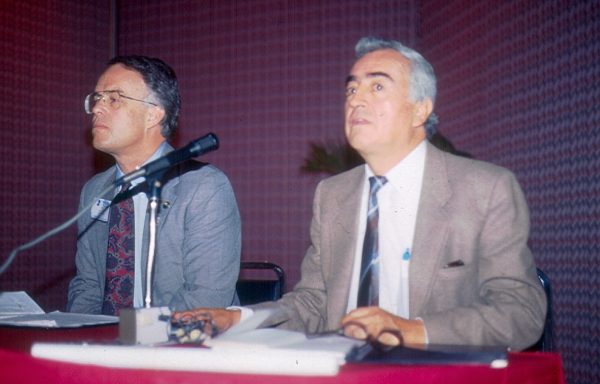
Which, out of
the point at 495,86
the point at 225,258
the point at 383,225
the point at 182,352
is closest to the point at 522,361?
the point at 182,352

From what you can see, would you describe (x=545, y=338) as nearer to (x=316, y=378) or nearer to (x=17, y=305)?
(x=316, y=378)

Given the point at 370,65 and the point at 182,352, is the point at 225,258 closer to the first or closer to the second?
the point at 370,65

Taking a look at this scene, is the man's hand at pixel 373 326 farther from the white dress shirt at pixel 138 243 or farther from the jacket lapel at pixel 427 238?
the white dress shirt at pixel 138 243

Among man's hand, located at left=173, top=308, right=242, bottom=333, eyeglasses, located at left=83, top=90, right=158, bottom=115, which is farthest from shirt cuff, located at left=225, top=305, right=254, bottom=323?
eyeglasses, located at left=83, top=90, right=158, bottom=115

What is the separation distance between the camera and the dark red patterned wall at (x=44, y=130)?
4.27 meters

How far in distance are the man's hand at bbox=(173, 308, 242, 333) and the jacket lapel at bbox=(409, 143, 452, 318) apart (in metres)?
0.57

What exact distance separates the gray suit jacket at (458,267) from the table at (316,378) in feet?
0.87

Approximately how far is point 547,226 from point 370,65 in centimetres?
145

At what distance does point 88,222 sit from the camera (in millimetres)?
2762

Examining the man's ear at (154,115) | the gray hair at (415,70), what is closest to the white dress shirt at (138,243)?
the man's ear at (154,115)

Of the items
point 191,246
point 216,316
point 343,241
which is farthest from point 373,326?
point 191,246

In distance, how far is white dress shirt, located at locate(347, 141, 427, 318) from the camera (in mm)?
1925

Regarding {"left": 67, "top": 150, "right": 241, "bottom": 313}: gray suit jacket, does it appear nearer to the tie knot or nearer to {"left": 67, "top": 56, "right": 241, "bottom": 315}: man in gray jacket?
{"left": 67, "top": 56, "right": 241, "bottom": 315}: man in gray jacket

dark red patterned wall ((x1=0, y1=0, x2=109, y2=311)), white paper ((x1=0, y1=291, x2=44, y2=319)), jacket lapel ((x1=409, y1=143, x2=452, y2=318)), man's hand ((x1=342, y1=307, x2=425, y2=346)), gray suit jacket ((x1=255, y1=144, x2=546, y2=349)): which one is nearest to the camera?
man's hand ((x1=342, y1=307, x2=425, y2=346))
